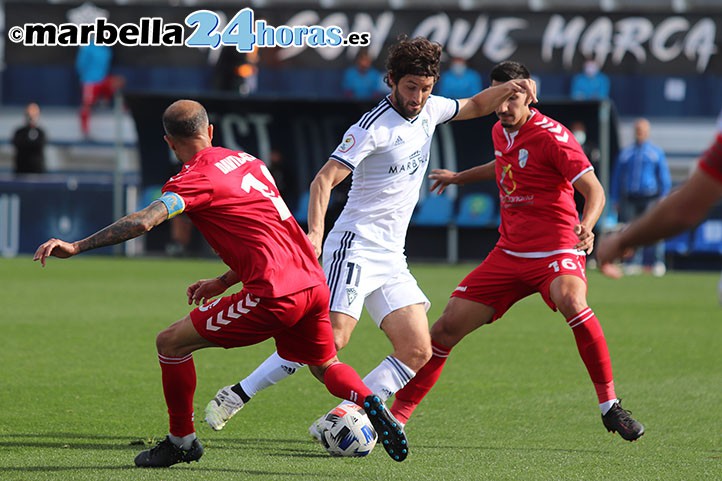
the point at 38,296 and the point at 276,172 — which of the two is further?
the point at 276,172

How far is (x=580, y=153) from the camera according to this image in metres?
7.46

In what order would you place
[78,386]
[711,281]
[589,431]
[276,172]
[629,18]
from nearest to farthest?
[589,431] < [78,386] < [711,281] < [276,172] < [629,18]

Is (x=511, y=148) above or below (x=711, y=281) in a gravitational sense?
above

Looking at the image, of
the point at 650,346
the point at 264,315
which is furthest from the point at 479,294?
the point at 650,346

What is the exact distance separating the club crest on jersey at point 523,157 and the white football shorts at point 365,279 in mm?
1041

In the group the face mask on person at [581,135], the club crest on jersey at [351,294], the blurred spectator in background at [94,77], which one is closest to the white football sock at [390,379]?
the club crest on jersey at [351,294]

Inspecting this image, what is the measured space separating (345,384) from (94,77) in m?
23.4

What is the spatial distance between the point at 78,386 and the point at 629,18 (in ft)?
69.1

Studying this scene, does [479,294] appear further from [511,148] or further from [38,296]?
[38,296]

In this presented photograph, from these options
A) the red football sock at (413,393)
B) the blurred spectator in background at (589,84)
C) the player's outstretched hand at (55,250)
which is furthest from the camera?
the blurred spectator in background at (589,84)

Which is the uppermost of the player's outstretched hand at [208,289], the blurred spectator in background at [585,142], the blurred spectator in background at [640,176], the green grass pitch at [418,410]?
the blurred spectator in background at [585,142]

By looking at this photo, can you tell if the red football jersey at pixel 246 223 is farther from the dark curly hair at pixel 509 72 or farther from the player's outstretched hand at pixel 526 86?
the dark curly hair at pixel 509 72

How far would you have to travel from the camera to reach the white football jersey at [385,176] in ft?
22.8

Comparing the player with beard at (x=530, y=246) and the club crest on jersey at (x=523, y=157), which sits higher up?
the club crest on jersey at (x=523, y=157)
